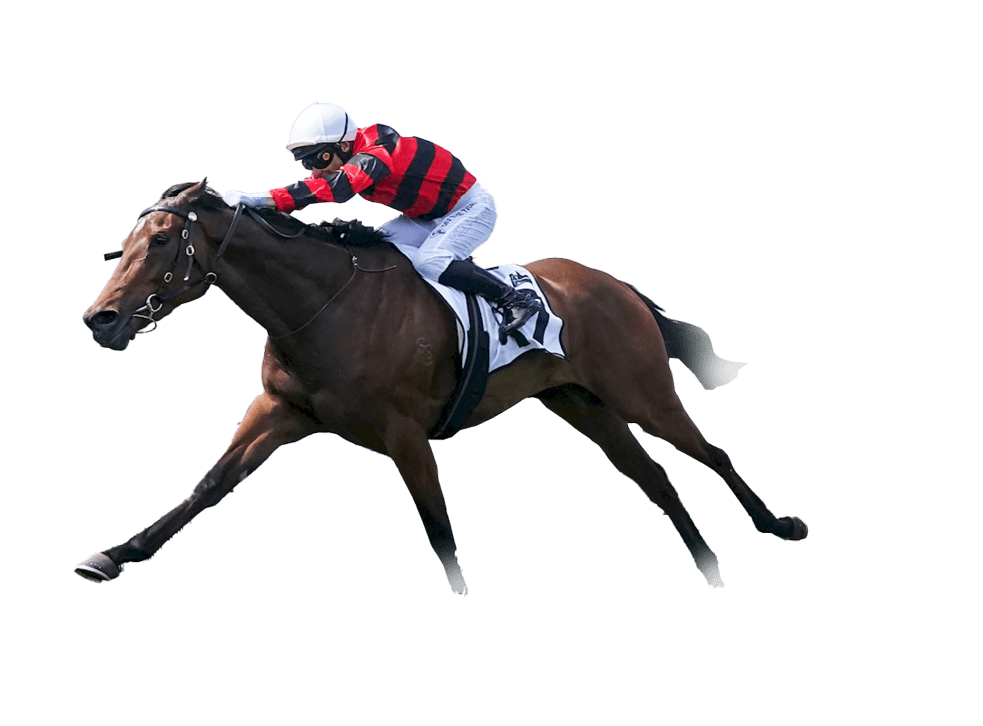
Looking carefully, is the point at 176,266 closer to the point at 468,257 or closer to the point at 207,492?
the point at 207,492

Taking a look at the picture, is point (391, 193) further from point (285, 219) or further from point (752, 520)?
point (752, 520)

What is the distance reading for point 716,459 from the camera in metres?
10.7

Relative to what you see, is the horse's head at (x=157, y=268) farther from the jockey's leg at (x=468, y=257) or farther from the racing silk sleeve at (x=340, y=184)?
the jockey's leg at (x=468, y=257)

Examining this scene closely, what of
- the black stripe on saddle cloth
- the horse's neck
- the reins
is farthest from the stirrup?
the horse's neck

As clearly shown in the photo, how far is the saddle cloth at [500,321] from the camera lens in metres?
9.49

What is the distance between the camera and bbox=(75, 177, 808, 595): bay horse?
8.55 m

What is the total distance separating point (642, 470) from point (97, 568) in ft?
12.5

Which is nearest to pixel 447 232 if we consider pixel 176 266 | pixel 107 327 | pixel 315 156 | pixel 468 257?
pixel 468 257

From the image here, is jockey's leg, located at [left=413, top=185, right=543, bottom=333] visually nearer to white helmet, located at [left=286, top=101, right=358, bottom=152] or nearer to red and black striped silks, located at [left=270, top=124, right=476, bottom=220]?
red and black striped silks, located at [left=270, top=124, right=476, bottom=220]

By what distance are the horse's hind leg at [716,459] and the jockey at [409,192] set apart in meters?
1.35

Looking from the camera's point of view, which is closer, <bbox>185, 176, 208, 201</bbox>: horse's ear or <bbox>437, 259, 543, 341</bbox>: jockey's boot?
<bbox>185, 176, 208, 201</bbox>: horse's ear

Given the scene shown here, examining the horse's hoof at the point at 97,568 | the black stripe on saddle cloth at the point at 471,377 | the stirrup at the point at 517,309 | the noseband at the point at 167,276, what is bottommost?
the horse's hoof at the point at 97,568

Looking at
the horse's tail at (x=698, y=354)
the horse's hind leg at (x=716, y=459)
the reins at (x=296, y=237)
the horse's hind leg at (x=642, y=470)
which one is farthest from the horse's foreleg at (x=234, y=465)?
the horse's tail at (x=698, y=354)

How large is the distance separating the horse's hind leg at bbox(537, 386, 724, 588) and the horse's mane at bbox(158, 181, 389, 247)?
1974mm
